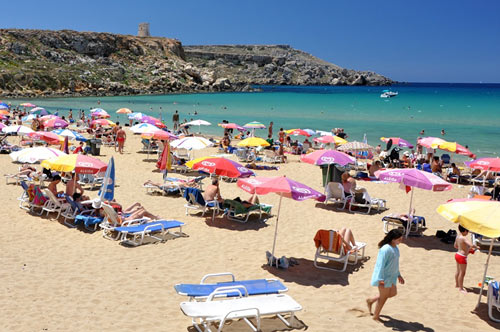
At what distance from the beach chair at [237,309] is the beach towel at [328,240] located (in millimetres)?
2100

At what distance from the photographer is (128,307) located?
19.7 feet

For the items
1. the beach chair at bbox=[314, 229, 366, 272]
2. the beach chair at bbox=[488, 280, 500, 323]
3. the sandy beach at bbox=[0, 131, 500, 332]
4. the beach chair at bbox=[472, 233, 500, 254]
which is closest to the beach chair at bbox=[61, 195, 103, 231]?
the sandy beach at bbox=[0, 131, 500, 332]

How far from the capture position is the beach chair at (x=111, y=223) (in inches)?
356

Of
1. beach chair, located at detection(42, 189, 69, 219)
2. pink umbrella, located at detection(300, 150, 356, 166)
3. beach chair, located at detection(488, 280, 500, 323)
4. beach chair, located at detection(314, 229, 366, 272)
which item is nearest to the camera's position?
beach chair, located at detection(488, 280, 500, 323)

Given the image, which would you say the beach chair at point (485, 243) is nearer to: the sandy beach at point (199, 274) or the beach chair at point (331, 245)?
the sandy beach at point (199, 274)

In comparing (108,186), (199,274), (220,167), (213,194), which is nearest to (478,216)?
(199,274)

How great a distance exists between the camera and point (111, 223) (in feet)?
30.2

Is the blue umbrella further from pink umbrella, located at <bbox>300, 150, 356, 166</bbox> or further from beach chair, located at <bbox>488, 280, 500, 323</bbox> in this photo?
beach chair, located at <bbox>488, 280, 500, 323</bbox>

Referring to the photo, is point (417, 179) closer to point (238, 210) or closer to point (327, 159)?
point (327, 159)

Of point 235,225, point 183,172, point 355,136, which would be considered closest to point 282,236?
point 235,225

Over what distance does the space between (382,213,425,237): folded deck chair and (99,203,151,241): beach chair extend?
17.4 ft

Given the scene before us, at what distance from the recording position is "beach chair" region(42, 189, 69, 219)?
33.2 ft

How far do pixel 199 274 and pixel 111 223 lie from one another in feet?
9.10

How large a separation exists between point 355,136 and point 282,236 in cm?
2480
